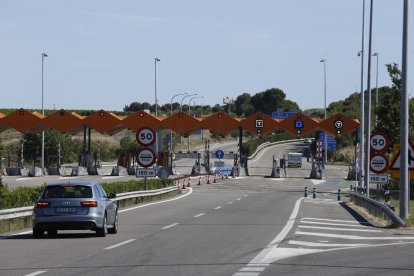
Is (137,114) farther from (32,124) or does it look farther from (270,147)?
(270,147)

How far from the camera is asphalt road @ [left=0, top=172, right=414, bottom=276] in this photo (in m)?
14.5

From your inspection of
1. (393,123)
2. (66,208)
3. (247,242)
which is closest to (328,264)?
Answer: (247,242)

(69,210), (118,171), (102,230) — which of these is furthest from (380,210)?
(118,171)

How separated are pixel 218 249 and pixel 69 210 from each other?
446 cm

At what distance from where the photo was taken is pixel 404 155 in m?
26.0

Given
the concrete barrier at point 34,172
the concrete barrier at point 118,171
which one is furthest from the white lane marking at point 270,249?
the concrete barrier at point 118,171

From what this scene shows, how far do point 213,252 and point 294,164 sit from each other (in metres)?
97.8

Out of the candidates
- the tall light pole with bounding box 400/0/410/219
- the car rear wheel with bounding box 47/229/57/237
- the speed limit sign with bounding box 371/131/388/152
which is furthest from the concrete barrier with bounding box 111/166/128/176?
the car rear wheel with bounding box 47/229/57/237

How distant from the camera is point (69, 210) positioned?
20922 millimetres

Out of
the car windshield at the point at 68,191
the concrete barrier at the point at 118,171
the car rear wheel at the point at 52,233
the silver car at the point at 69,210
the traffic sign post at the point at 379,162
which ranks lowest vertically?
the concrete barrier at the point at 118,171

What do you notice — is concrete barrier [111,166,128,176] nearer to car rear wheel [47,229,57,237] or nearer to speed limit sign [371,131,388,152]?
speed limit sign [371,131,388,152]

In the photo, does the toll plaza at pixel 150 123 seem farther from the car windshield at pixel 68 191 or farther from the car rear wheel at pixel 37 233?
the car rear wheel at pixel 37 233

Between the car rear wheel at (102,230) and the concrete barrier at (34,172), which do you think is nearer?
the car rear wheel at (102,230)

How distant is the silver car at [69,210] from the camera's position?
2080 centimetres
